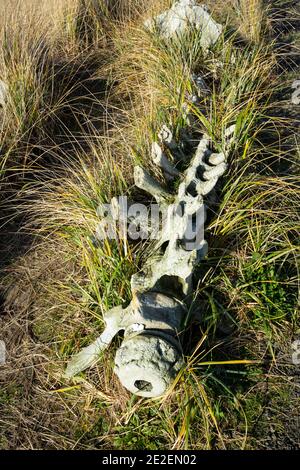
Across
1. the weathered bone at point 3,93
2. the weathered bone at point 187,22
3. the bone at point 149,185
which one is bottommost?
the bone at point 149,185

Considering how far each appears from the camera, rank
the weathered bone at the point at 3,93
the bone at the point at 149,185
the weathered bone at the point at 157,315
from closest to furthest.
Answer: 1. the weathered bone at the point at 157,315
2. the bone at the point at 149,185
3. the weathered bone at the point at 3,93

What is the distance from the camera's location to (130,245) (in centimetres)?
296

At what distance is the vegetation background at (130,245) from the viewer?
2.43m

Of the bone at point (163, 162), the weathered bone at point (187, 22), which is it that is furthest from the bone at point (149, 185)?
the weathered bone at point (187, 22)

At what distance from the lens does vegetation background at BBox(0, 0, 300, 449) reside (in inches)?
95.7

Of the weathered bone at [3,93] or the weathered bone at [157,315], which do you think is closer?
the weathered bone at [157,315]

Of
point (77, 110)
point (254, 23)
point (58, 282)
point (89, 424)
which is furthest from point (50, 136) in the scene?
point (89, 424)

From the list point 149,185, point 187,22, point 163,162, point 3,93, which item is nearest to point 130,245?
point 149,185

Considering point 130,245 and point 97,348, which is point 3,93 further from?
point 97,348

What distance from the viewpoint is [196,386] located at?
2.36 metres

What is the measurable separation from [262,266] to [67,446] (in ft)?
4.55

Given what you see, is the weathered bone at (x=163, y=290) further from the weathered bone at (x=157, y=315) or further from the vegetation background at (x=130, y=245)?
the vegetation background at (x=130, y=245)

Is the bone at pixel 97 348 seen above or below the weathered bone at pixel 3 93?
below
